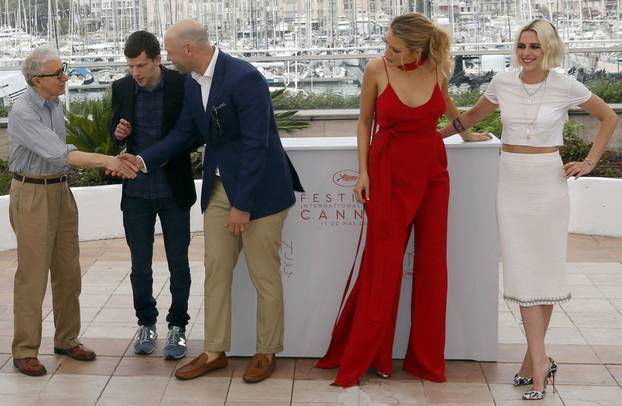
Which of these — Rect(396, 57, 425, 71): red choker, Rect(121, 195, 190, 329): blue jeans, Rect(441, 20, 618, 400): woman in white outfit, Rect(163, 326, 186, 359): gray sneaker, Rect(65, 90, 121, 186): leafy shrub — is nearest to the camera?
Rect(441, 20, 618, 400): woman in white outfit

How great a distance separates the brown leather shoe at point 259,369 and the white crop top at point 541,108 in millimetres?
1621

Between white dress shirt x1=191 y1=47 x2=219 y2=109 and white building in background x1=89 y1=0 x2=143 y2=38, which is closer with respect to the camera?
white dress shirt x1=191 y1=47 x2=219 y2=109

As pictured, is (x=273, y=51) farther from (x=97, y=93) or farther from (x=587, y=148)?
(x=587, y=148)

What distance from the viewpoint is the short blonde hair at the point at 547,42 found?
4.84 metres

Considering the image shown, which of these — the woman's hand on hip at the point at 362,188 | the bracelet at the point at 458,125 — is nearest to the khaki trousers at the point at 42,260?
the woman's hand on hip at the point at 362,188

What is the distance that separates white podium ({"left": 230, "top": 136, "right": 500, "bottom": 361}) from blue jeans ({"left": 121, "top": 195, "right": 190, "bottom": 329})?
0.34m

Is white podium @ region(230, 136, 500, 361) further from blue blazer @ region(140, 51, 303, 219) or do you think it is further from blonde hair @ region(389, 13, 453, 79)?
blonde hair @ region(389, 13, 453, 79)

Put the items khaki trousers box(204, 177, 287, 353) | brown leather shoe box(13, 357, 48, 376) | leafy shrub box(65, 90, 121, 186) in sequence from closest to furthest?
khaki trousers box(204, 177, 287, 353)
brown leather shoe box(13, 357, 48, 376)
leafy shrub box(65, 90, 121, 186)

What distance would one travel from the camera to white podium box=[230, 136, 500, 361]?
534cm

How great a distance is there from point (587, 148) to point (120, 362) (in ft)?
17.1

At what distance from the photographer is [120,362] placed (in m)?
5.68

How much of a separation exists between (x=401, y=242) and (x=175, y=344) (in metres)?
1.39

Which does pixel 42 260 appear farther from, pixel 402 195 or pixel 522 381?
pixel 522 381

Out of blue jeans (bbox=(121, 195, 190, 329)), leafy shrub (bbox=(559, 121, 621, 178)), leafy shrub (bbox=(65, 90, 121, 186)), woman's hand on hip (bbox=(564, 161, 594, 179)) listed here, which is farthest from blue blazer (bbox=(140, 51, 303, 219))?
leafy shrub (bbox=(559, 121, 621, 178))
